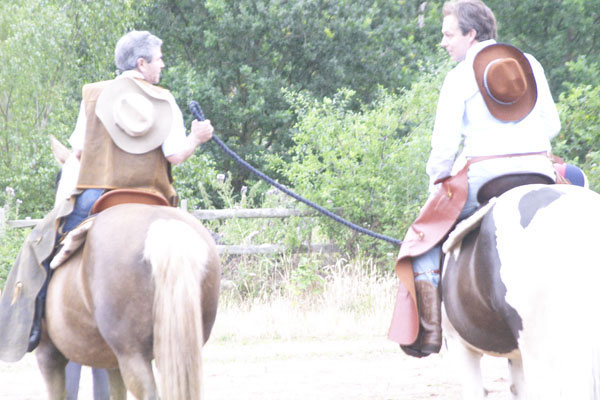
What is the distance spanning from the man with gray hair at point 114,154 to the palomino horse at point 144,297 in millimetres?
288

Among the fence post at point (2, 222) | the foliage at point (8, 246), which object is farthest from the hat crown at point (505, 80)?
the fence post at point (2, 222)

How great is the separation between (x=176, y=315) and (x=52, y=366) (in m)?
1.45

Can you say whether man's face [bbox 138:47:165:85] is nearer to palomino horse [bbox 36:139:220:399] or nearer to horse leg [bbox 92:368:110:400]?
palomino horse [bbox 36:139:220:399]

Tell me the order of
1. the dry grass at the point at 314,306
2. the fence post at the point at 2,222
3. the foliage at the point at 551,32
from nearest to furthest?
the dry grass at the point at 314,306 → the fence post at the point at 2,222 → the foliage at the point at 551,32

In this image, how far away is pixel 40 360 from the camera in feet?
16.5

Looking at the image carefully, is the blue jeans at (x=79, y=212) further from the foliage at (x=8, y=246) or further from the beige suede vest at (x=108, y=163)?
the foliage at (x=8, y=246)

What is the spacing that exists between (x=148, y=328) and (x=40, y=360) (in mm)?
1259

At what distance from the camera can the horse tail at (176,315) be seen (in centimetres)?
397

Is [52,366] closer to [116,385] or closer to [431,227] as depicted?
[116,385]

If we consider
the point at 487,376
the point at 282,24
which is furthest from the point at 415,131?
the point at 282,24

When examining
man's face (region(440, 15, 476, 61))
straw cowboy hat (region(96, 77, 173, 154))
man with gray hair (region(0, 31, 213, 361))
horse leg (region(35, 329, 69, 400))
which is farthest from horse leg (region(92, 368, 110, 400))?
man's face (region(440, 15, 476, 61))

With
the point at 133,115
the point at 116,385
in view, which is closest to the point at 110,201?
the point at 133,115

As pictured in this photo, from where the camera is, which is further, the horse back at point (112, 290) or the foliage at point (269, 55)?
the foliage at point (269, 55)

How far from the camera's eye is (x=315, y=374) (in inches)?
325
